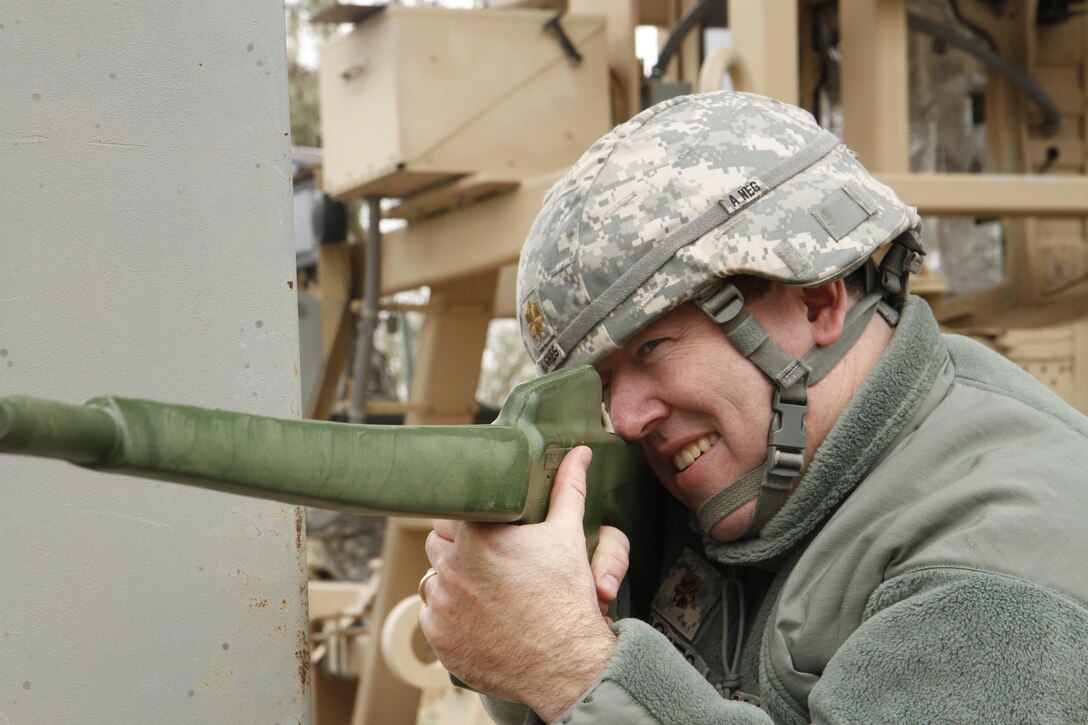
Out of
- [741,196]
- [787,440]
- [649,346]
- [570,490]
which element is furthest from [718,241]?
[570,490]

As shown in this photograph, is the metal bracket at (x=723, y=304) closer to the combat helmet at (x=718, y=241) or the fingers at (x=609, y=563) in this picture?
the combat helmet at (x=718, y=241)

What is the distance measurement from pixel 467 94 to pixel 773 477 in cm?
322

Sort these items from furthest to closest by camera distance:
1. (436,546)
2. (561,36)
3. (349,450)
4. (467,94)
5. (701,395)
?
(561,36) → (467,94) → (701,395) → (436,546) → (349,450)

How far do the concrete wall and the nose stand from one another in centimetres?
48

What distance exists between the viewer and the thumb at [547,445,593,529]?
69.7 inches

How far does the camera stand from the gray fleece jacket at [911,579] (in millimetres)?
1536

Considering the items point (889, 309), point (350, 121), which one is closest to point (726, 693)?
point (889, 309)

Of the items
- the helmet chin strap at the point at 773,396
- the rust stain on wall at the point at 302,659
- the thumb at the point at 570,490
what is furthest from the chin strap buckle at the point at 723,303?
the rust stain on wall at the point at 302,659

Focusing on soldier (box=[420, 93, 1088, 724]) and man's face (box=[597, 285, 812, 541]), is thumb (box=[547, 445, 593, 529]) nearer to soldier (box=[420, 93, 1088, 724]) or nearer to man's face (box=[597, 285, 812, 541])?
soldier (box=[420, 93, 1088, 724])

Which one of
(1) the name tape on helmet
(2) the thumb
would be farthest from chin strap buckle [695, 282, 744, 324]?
(2) the thumb

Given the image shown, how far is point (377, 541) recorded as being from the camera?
359 inches

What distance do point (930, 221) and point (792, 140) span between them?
13.4 feet

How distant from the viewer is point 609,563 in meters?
1.93

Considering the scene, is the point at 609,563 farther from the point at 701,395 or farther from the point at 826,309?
the point at 826,309
